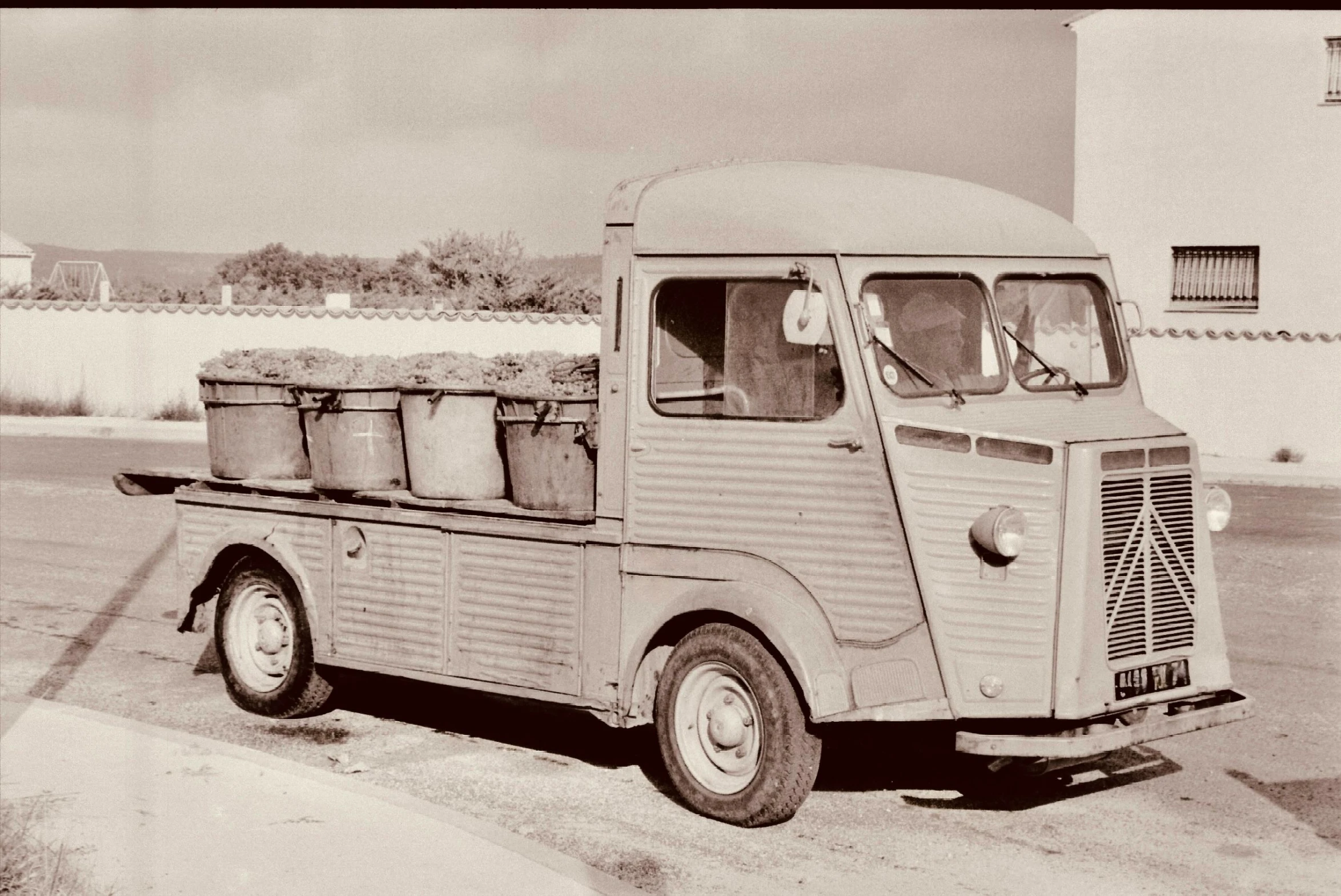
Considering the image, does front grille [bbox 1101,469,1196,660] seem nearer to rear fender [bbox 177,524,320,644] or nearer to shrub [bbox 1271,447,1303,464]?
rear fender [bbox 177,524,320,644]

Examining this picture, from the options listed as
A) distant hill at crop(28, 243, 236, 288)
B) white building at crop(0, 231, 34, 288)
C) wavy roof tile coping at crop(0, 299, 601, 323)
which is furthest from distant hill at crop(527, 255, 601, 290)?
distant hill at crop(28, 243, 236, 288)

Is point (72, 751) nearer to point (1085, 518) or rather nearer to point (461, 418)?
point (461, 418)

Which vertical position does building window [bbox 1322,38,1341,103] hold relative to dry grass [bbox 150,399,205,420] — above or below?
above

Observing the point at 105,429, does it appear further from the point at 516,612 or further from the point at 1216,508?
the point at 1216,508

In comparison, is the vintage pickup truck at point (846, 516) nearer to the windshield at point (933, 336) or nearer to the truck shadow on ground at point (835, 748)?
the windshield at point (933, 336)

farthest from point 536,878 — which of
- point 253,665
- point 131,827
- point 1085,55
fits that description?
point 1085,55

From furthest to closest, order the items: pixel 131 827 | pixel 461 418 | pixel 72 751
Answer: pixel 461 418
pixel 72 751
pixel 131 827

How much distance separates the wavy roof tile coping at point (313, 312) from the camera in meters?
29.3

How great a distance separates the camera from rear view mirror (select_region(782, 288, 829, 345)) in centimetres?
715

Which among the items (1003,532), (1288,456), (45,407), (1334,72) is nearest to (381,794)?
(1003,532)

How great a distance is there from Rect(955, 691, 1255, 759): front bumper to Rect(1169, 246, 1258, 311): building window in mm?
Answer: 24161

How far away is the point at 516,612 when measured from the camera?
801 cm

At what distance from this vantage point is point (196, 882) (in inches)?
233

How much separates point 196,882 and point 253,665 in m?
3.64
